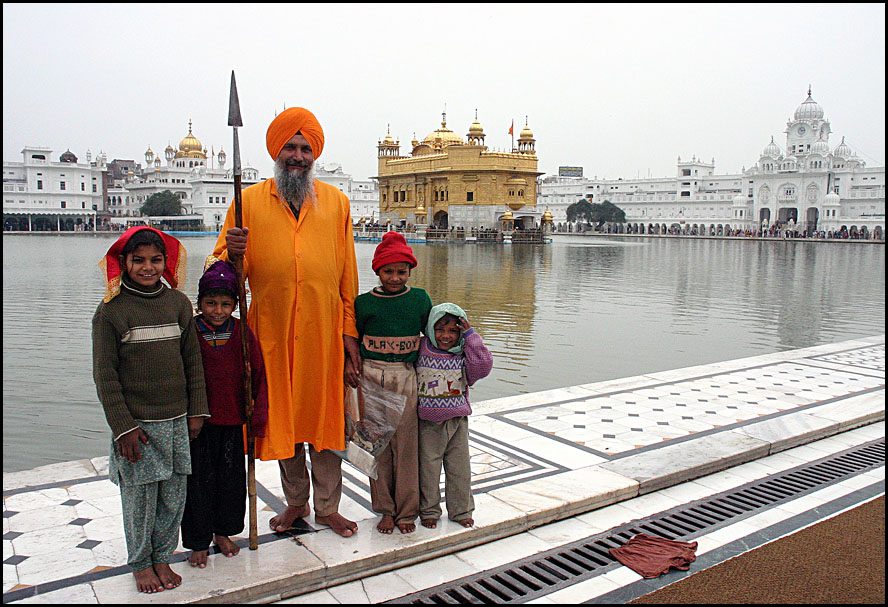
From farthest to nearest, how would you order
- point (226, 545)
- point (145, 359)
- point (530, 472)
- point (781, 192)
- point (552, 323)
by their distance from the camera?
point (781, 192)
point (552, 323)
point (530, 472)
point (226, 545)
point (145, 359)

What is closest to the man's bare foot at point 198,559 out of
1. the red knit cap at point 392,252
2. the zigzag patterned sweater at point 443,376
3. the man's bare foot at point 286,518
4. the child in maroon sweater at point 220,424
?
the child in maroon sweater at point 220,424

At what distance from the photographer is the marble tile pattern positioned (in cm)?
261

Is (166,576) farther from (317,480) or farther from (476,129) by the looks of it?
(476,129)

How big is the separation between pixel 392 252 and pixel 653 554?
5.23ft

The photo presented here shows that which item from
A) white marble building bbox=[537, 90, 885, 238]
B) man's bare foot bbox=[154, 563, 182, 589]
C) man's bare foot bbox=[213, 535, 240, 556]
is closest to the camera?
man's bare foot bbox=[154, 563, 182, 589]

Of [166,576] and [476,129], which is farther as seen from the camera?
[476,129]

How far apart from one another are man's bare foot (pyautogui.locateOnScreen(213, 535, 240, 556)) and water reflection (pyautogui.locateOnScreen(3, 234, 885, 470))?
7.38ft

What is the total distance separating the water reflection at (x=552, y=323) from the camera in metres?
5.73

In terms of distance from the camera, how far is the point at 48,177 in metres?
62.5

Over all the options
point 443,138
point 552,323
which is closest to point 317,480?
point 552,323

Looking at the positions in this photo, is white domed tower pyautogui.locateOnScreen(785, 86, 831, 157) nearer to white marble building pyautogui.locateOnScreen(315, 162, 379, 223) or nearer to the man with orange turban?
white marble building pyautogui.locateOnScreen(315, 162, 379, 223)

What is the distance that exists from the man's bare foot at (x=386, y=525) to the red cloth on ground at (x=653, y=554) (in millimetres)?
892

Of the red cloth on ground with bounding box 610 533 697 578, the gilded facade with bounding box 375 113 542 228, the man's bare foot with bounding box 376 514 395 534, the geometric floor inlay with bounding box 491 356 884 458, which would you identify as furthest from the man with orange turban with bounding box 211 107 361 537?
the gilded facade with bounding box 375 113 542 228

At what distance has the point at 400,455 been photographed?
2.97 m
